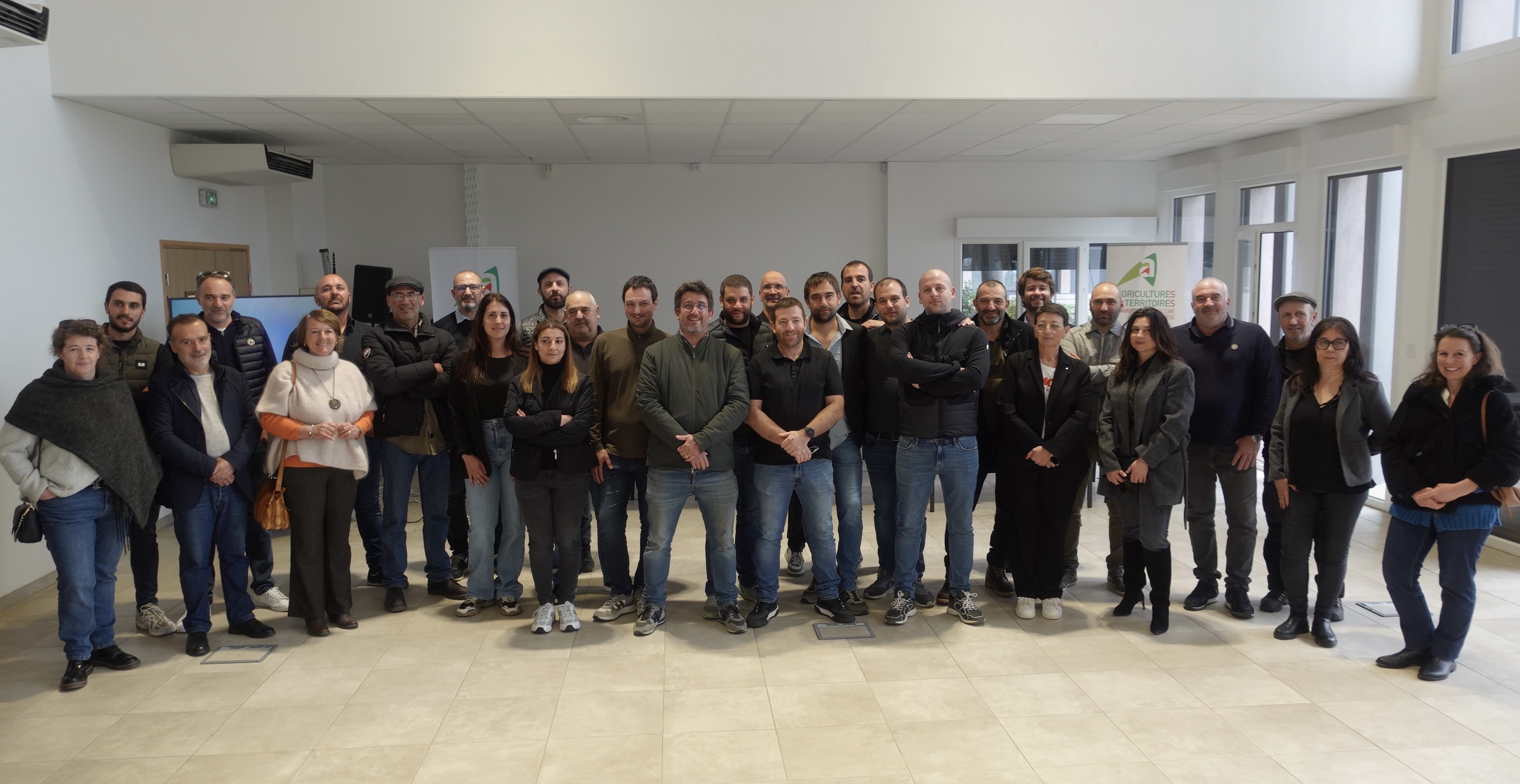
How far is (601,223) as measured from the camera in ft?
34.4

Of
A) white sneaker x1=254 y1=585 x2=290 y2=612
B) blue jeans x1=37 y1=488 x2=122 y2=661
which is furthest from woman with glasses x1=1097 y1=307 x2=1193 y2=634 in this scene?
blue jeans x1=37 y1=488 x2=122 y2=661

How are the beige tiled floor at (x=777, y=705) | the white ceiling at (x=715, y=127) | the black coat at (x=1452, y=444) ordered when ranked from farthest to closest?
the white ceiling at (x=715, y=127)
the black coat at (x=1452, y=444)
the beige tiled floor at (x=777, y=705)

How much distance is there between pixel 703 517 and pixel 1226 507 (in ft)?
8.17

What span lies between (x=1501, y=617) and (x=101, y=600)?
21.2ft

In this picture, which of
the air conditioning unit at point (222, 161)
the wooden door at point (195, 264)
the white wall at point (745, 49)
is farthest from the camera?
the air conditioning unit at point (222, 161)

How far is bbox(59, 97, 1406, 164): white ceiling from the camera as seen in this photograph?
6586 millimetres

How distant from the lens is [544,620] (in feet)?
14.6

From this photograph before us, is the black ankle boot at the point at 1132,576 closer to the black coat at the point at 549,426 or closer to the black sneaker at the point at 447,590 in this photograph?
the black coat at the point at 549,426

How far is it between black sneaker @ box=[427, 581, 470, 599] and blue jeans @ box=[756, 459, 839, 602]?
165cm

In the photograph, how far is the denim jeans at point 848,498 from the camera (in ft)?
14.8

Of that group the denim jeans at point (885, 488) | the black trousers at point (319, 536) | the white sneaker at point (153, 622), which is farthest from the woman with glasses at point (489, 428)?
Answer: the denim jeans at point (885, 488)

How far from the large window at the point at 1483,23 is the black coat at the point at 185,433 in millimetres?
7686

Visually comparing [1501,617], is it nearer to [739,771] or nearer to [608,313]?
[739,771]

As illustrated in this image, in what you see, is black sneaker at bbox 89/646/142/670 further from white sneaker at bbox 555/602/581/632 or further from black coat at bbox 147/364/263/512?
white sneaker at bbox 555/602/581/632
